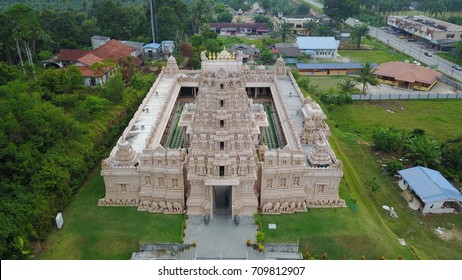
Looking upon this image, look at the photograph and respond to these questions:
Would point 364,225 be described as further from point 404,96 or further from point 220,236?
point 404,96

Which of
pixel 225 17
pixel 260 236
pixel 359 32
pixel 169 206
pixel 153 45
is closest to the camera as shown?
pixel 260 236

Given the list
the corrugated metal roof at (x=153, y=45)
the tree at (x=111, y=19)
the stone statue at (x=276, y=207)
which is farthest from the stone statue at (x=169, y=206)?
the tree at (x=111, y=19)

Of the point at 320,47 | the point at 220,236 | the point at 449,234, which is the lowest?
the point at 449,234

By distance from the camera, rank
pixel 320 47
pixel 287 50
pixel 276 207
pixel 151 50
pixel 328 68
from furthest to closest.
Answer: pixel 320 47 → pixel 287 50 → pixel 151 50 → pixel 328 68 → pixel 276 207

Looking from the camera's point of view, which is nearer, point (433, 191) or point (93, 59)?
point (433, 191)

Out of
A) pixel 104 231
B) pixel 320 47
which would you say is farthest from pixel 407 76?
pixel 104 231

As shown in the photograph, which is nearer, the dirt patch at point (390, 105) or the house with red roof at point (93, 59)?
the house with red roof at point (93, 59)

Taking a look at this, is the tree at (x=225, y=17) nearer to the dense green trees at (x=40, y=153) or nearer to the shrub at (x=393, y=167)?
the dense green trees at (x=40, y=153)
